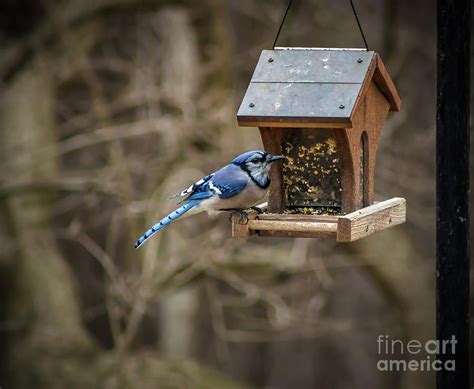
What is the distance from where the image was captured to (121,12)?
7.67 meters

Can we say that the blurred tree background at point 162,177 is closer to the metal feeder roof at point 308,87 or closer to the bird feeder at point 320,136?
the bird feeder at point 320,136

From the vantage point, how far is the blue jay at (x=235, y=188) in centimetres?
468

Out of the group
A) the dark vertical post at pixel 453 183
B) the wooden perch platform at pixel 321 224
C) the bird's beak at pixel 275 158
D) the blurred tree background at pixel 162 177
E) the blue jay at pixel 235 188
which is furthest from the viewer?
the blurred tree background at pixel 162 177

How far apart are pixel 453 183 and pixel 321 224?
30.3 inches

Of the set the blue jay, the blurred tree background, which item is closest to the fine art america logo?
the blurred tree background

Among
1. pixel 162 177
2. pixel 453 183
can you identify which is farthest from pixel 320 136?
pixel 162 177

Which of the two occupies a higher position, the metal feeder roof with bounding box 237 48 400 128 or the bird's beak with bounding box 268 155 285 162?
the metal feeder roof with bounding box 237 48 400 128

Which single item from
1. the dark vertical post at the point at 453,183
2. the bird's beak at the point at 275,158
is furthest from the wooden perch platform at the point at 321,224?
the dark vertical post at the point at 453,183

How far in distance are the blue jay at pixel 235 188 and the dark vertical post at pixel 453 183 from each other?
3.33 feet

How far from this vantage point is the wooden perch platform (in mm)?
4230

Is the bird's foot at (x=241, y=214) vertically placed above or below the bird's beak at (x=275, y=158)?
below

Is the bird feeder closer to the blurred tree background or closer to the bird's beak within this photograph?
the bird's beak

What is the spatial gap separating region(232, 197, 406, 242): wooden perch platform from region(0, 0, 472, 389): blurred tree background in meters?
2.94

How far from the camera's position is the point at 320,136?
4699mm
